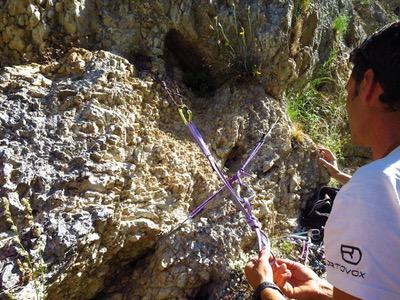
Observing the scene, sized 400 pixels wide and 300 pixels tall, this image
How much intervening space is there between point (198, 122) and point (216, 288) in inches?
48.2

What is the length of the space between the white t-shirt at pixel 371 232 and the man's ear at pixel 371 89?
289 millimetres

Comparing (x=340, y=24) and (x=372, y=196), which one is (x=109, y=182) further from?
(x=340, y=24)

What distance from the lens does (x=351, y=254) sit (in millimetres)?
1304

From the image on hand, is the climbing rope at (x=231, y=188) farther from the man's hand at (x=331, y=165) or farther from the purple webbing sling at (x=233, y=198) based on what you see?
the man's hand at (x=331, y=165)

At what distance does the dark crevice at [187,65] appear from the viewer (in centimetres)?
353

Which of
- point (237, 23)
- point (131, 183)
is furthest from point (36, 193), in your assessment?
point (237, 23)

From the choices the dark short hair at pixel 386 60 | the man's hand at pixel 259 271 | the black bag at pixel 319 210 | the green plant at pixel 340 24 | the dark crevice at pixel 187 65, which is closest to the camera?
the dark short hair at pixel 386 60

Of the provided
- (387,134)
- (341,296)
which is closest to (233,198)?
(387,134)

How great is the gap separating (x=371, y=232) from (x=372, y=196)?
10 centimetres

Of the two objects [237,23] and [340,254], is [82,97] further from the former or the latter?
[340,254]

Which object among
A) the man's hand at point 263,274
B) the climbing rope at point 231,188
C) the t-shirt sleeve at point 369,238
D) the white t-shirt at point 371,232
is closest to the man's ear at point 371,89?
the white t-shirt at point 371,232

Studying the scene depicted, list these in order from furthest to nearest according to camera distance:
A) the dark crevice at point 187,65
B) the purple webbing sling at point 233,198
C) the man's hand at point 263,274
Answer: the dark crevice at point 187,65 < the purple webbing sling at point 233,198 < the man's hand at point 263,274

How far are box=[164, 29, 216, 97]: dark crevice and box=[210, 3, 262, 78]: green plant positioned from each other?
7.7 inches

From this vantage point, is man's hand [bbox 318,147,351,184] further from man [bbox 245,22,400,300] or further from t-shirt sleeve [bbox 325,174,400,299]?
t-shirt sleeve [bbox 325,174,400,299]
